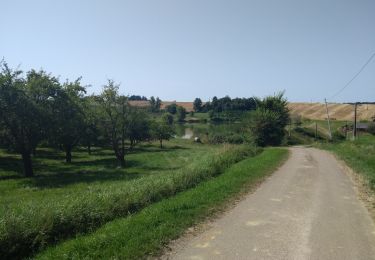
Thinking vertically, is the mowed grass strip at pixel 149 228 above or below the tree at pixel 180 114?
below

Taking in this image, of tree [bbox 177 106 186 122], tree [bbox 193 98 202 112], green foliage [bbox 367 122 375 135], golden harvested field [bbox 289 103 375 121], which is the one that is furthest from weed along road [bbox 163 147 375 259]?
tree [bbox 193 98 202 112]

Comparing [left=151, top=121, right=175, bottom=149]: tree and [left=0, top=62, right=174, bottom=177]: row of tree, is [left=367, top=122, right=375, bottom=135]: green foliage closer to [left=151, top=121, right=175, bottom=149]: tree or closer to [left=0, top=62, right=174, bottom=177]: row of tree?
[left=151, top=121, right=175, bottom=149]: tree

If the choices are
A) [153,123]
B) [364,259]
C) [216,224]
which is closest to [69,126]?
[216,224]

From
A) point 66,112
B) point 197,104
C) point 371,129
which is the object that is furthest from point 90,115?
point 197,104

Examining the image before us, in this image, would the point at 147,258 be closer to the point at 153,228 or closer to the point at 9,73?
the point at 153,228

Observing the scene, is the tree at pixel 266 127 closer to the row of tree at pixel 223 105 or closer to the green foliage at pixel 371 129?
the green foliage at pixel 371 129

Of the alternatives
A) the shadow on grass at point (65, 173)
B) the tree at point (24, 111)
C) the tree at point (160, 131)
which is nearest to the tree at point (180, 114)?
the tree at point (160, 131)

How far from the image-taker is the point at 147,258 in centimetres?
723

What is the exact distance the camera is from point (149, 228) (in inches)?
349

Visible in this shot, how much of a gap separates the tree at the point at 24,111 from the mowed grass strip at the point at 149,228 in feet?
64.5

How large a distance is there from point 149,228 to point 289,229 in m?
3.32

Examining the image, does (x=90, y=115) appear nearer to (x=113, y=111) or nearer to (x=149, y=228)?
(x=113, y=111)

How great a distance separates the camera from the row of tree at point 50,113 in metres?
28.8

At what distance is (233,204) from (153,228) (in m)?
3.80
